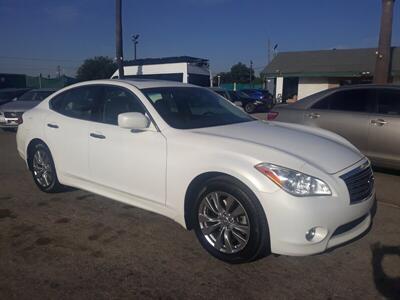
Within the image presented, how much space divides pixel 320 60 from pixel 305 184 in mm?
32995

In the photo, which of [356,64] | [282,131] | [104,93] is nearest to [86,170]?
[104,93]

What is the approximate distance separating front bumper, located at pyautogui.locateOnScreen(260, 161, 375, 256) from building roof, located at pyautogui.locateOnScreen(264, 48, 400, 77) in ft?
92.4

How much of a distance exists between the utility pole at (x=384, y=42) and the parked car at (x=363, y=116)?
22.2 ft

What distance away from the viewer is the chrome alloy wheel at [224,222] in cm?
329

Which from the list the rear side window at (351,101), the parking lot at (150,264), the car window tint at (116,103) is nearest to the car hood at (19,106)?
the parking lot at (150,264)

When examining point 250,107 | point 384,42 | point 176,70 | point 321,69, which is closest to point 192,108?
point 384,42

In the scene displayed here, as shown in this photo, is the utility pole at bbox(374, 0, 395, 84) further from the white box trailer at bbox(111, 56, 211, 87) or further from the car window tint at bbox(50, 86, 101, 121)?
the white box trailer at bbox(111, 56, 211, 87)

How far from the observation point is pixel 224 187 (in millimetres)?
3283

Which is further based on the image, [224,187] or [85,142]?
[85,142]

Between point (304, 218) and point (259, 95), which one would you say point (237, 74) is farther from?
point (304, 218)

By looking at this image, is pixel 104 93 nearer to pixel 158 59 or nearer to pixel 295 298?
pixel 295 298

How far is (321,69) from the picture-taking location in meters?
31.3

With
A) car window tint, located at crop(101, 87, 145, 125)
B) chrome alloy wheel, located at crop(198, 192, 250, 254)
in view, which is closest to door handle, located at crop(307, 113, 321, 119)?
car window tint, located at crop(101, 87, 145, 125)

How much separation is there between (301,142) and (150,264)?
176cm
